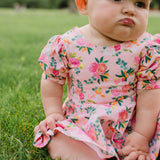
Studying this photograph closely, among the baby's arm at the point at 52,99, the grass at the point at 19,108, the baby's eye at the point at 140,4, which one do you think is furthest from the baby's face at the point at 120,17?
the grass at the point at 19,108

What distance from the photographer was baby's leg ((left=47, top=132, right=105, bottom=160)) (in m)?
1.60

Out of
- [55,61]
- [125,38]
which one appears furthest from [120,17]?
[55,61]

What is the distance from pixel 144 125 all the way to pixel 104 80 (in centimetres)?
33

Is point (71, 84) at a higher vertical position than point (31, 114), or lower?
higher

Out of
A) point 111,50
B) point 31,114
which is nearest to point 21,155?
point 31,114

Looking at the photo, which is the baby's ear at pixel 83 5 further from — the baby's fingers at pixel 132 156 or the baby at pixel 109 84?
the baby's fingers at pixel 132 156

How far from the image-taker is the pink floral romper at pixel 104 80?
1634 millimetres

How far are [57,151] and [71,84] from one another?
406 mm

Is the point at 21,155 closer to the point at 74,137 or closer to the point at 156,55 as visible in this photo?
the point at 74,137

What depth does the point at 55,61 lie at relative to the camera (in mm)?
1730

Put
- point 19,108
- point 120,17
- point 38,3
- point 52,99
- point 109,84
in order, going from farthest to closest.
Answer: point 38,3 → point 19,108 → point 52,99 → point 109,84 → point 120,17

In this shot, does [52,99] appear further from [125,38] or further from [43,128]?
[125,38]

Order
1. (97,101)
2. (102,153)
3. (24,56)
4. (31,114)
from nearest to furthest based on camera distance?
(102,153)
(97,101)
(31,114)
(24,56)

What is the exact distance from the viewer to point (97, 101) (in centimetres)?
170
